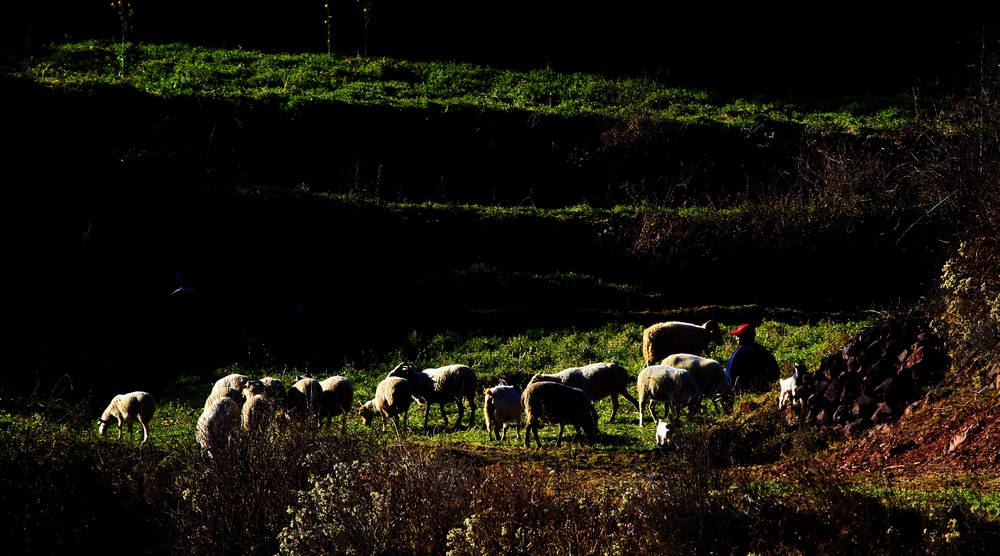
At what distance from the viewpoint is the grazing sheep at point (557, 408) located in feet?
44.4

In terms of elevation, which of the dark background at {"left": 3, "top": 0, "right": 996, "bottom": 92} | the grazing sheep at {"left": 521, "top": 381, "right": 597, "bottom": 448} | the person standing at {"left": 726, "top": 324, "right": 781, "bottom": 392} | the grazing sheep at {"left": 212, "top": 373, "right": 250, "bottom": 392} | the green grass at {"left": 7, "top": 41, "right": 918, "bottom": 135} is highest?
the dark background at {"left": 3, "top": 0, "right": 996, "bottom": 92}

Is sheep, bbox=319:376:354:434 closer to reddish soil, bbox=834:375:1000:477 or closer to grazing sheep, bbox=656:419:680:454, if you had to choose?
grazing sheep, bbox=656:419:680:454

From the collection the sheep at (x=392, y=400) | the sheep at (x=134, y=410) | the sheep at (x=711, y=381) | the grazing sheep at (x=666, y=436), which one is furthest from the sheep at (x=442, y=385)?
the grazing sheep at (x=666, y=436)

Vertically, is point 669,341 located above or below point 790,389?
below

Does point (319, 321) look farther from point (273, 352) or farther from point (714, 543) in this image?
point (714, 543)

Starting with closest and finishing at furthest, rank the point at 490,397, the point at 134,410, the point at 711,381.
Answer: the point at 490,397 → the point at 134,410 → the point at 711,381

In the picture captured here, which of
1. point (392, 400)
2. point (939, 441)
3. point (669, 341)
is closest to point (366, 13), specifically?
point (669, 341)

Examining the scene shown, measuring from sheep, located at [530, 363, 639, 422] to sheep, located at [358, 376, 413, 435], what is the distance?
2.24 meters

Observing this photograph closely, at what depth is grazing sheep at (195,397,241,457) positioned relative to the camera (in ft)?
36.7

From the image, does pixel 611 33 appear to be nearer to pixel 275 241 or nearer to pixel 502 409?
pixel 275 241

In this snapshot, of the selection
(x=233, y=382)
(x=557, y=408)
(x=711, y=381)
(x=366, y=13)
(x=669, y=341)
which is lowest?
(x=233, y=382)

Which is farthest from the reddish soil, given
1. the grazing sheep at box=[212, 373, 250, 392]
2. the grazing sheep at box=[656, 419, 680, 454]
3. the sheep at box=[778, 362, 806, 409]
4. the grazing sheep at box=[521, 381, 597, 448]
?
the grazing sheep at box=[212, 373, 250, 392]

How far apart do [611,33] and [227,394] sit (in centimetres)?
3019

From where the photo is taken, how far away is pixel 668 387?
49.1 feet
